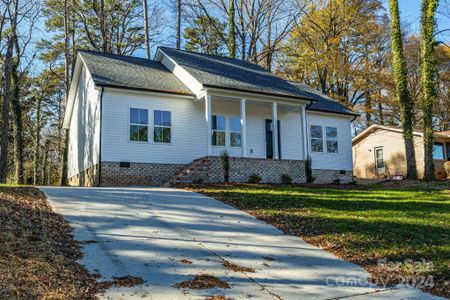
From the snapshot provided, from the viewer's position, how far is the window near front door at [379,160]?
28.3 m

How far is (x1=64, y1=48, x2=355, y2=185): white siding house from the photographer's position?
15.6 metres

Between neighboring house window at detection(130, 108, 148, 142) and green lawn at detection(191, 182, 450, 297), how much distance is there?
13.0 feet

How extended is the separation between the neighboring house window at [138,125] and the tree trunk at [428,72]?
1337 cm

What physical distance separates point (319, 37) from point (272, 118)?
1636cm

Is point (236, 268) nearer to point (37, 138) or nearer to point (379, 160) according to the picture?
point (379, 160)

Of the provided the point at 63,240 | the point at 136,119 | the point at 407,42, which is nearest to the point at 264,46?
the point at 407,42

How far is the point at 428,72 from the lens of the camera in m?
21.0

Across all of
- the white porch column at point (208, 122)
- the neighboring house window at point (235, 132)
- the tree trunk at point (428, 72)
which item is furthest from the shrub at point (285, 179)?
the tree trunk at point (428, 72)

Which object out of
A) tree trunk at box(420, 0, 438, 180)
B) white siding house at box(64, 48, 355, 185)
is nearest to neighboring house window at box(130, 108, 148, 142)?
white siding house at box(64, 48, 355, 185)

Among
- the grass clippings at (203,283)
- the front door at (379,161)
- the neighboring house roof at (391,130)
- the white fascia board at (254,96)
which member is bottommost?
the grass clippings at (203,283)

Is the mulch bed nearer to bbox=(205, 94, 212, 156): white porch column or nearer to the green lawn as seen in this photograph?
the green lawn

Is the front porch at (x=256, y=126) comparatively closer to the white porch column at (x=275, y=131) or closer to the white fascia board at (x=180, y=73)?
the white porch column at (x=275, y=131)

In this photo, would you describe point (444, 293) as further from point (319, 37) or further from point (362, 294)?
point (319, 37)

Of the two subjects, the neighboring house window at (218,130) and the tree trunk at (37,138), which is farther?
the tree trunk at (37,138)
